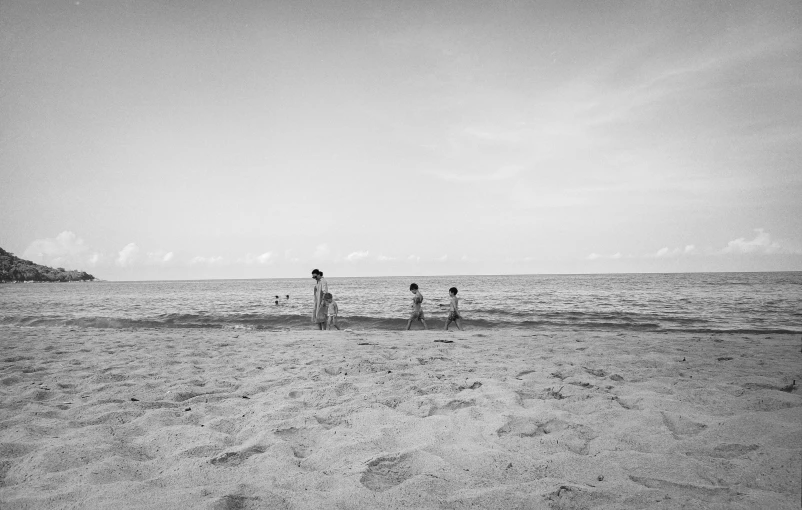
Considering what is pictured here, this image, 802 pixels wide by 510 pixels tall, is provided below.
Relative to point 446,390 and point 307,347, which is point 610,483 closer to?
point 446,390

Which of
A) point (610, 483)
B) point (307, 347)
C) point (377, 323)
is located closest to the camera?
point (610, 483)

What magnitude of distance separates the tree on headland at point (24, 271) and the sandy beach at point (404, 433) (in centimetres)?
15683

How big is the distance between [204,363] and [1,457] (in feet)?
13.5

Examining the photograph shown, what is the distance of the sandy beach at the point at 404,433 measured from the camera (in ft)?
9.44

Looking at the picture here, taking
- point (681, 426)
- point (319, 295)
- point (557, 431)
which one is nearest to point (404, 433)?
point (557, 431)

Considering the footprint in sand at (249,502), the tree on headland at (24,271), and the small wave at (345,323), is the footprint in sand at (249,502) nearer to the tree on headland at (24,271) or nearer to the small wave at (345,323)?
the small wave at (345,323)

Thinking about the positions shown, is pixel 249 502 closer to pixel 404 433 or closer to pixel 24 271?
pixel 404 433

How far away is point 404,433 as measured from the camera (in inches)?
159

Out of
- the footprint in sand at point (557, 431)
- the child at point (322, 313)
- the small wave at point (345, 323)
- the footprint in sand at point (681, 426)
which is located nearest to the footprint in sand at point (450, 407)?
the footprint in sand at point (557, 431)

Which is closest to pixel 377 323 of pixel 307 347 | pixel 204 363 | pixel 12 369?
pixel 307 347

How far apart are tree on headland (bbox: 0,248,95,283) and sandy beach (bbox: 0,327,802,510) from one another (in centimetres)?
15683

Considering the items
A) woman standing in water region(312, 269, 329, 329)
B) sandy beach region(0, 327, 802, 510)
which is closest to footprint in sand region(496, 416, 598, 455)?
sandy beach region(0, 327, 802, 510)

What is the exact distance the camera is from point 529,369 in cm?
670

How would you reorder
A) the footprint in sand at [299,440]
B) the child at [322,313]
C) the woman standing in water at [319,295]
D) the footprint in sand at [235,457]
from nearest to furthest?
the footprint in sand at [235,457], the footprint in sand at [299,440], the woman standing in water at [319,295], the child at [322,313]
